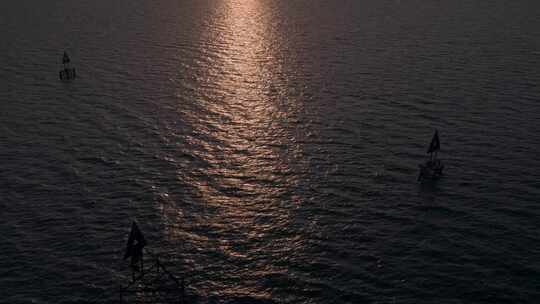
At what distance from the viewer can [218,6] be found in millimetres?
186375

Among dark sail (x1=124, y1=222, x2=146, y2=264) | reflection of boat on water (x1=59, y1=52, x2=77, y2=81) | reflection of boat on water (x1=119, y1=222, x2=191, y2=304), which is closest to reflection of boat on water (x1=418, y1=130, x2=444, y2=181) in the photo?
reflection of boat on water (x1=119, y1=222, x2=191, y2=304)

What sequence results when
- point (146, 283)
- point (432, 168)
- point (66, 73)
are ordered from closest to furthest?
point (146, 283)
point (432, 168)
point (66, 73)

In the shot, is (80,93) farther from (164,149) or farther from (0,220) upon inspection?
(0,220)

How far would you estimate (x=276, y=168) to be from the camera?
66.2 meters

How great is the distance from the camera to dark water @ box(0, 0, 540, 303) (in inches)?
1842

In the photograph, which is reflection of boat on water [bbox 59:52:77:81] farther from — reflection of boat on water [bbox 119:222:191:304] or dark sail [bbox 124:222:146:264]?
dark sail [bbox 124:222:146:264]

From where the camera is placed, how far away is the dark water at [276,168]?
46781mm

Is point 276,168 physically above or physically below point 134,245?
above

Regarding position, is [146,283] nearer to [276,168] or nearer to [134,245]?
[134,245]

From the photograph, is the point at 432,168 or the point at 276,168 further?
the point at 276,168

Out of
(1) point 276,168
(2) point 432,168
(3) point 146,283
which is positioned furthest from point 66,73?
(2) point 432,168

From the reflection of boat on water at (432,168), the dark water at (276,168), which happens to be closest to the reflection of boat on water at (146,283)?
the dark water at (276,168)

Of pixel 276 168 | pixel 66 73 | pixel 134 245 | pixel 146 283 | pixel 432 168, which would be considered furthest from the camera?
pixel 66 73

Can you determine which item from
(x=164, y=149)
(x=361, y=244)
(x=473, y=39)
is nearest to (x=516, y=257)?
(x=361, y=244)
